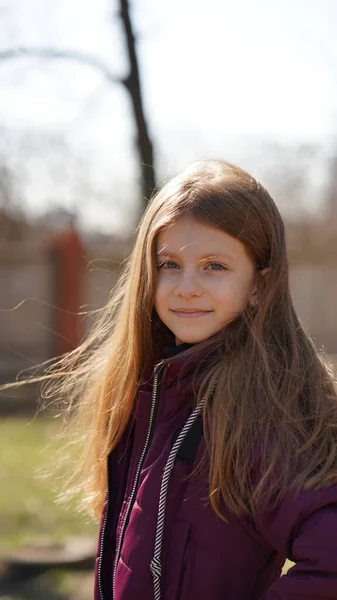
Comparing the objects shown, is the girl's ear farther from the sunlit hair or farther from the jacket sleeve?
the jacket sleeve

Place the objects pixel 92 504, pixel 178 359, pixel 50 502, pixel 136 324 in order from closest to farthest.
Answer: pixel 178 359 → pixel 136 324 → pixel 92 504 → pixel 50 502

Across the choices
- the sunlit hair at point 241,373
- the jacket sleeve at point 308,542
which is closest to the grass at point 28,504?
the sunlit hair at point 241,373

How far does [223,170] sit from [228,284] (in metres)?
0.29

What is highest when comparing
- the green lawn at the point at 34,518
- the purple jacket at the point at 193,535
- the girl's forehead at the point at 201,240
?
the girl's forehead at the point at 201,240

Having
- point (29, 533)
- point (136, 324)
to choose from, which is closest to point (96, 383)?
point (136, 324)

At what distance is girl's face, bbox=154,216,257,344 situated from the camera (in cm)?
161

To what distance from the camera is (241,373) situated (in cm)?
156

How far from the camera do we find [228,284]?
1613 millimetres

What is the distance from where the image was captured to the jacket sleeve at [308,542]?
1.29 m

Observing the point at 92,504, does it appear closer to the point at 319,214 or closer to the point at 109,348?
the point at 109,348

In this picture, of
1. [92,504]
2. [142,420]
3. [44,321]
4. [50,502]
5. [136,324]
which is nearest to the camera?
[142,420]

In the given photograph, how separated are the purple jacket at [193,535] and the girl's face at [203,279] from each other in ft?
0.33

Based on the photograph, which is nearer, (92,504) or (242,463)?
(242,463)

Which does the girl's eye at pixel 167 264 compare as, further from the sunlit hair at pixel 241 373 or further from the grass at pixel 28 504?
the grass at pixel 28 504
